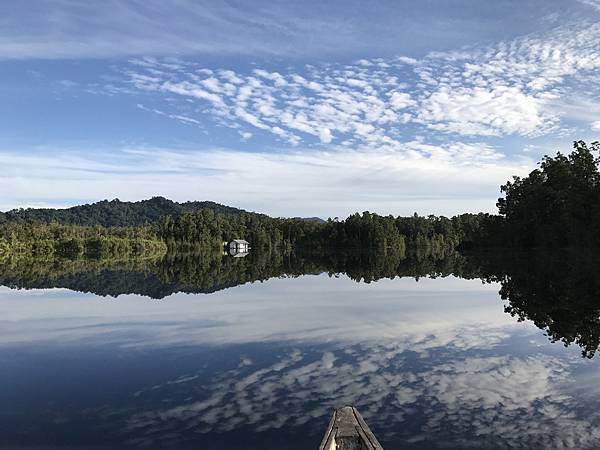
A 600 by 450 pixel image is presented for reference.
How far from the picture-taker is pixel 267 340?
21.1 metres

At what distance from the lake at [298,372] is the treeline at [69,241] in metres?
83.4

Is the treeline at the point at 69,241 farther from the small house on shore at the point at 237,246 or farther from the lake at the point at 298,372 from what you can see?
the lake at the point at 298,372

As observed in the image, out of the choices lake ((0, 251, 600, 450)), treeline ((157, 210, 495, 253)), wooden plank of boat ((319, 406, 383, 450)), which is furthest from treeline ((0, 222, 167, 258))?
wooden plank of boat ((319, 406, 383, 450))

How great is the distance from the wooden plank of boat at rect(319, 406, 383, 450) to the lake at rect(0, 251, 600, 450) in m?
1.66

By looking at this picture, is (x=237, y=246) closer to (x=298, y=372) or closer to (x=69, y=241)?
(x=69, y=241)

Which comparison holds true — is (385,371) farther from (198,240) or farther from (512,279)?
(198,240)

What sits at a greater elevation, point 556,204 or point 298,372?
point 556,204

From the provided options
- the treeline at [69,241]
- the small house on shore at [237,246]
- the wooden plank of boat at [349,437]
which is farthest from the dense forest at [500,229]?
the wooden plank of boat at [349,437]

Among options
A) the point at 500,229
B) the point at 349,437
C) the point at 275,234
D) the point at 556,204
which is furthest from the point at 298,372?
the point at 275,234

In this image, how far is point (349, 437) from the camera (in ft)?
28.1

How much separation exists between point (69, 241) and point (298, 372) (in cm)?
11593

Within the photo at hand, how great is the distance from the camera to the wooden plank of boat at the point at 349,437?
8.17 metres

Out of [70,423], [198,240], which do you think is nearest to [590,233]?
[70,423]

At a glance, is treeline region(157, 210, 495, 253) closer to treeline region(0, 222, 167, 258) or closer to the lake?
treeline region(0, 222, 167, 258)
